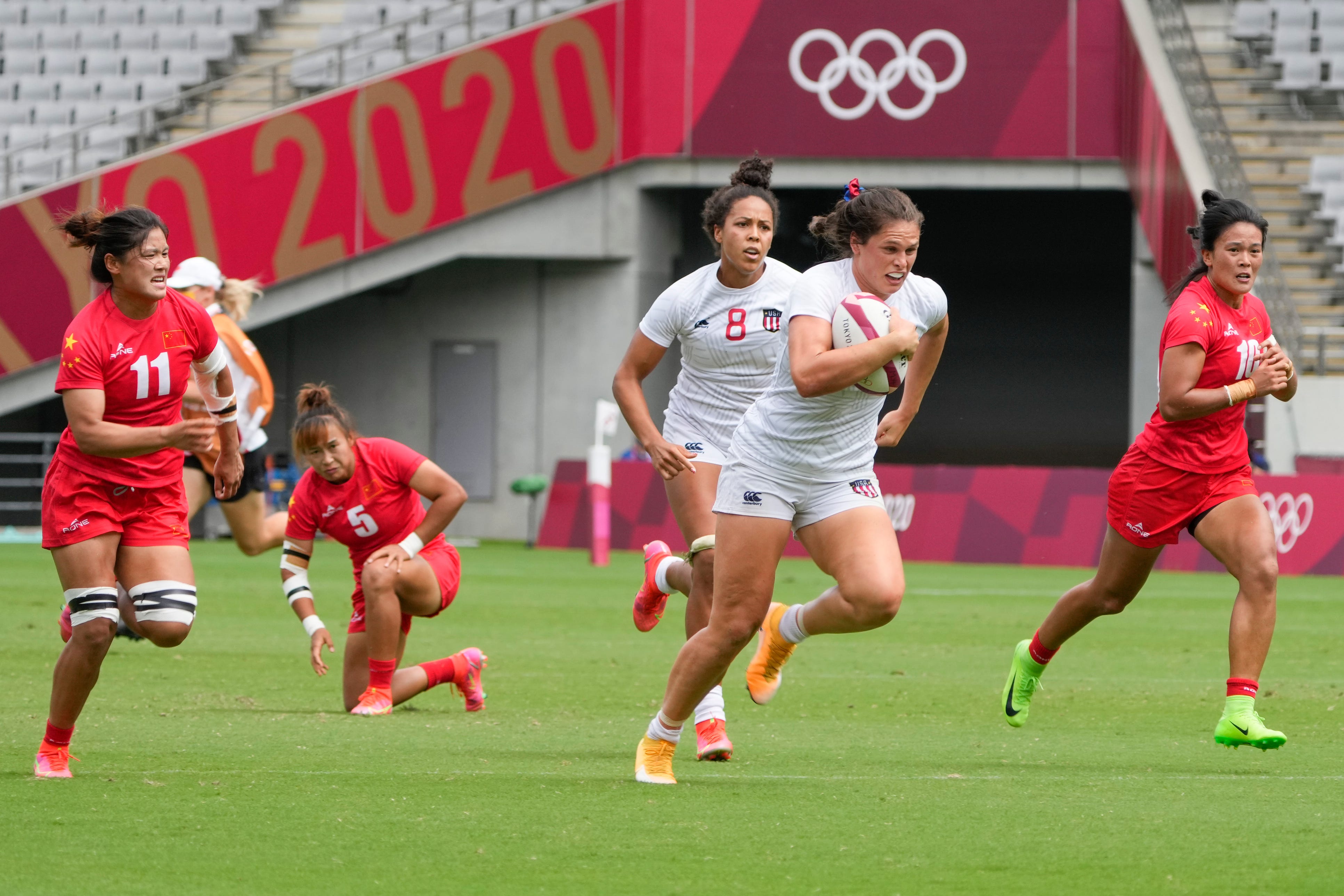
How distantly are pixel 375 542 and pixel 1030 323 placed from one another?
74.0ft

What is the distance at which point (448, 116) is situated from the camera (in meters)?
25.5

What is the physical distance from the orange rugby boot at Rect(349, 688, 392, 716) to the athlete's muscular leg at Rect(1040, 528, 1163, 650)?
3.13 meters

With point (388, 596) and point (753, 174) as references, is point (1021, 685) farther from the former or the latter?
point (388, 596)

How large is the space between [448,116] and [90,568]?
1985 cm

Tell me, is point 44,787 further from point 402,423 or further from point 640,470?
point 402,423

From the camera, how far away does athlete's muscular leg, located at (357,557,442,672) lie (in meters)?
8.57

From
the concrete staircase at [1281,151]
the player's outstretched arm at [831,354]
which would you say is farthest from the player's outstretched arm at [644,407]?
the concrete staircase at [1281,151]

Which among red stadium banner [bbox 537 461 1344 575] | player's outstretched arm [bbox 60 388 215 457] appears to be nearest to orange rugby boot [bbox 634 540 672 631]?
player's outstretched arm [bbox 60 388 215 457]

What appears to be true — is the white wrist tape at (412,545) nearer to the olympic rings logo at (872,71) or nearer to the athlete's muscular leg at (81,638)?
the athlete's muscular leg at (81,638)

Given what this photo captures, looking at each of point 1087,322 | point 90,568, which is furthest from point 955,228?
point 90,568

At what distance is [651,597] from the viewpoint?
8.18 metres

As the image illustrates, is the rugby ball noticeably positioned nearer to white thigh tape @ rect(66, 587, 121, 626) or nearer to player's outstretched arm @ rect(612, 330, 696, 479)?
player's outstretched arm @ rect(612, 330, 696, 479)

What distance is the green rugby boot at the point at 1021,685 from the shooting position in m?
7.75

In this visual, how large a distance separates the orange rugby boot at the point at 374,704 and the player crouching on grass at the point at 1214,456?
10.7ft
